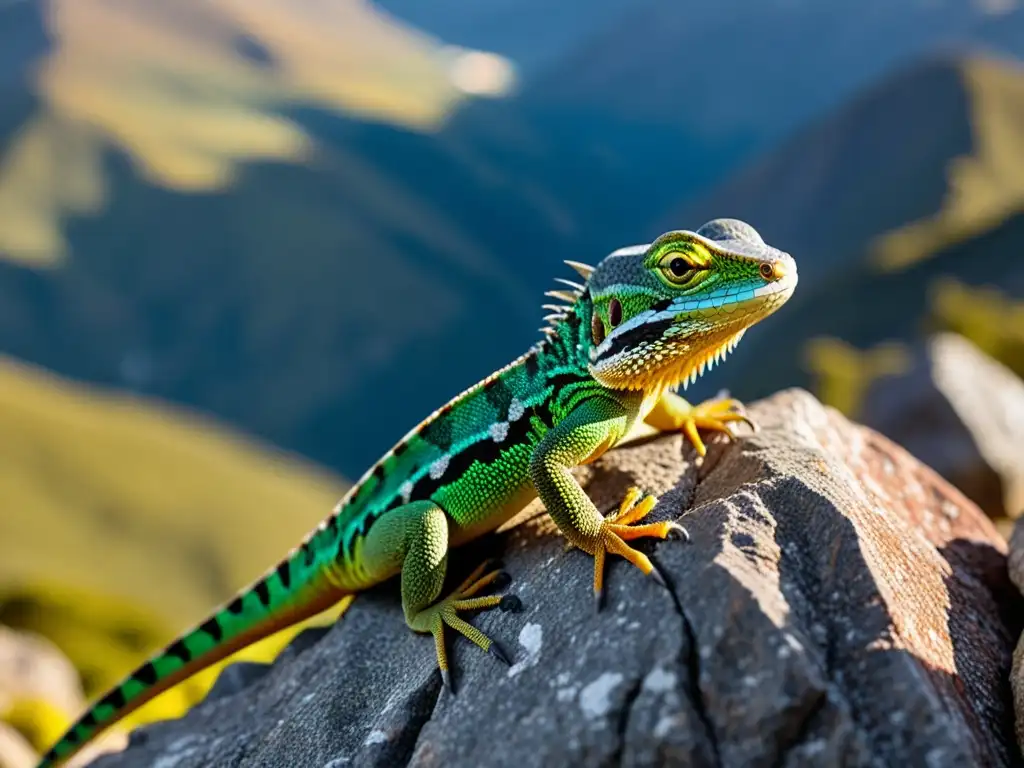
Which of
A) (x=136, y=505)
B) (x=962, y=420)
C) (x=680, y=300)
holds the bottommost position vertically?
(x=962, y=420)

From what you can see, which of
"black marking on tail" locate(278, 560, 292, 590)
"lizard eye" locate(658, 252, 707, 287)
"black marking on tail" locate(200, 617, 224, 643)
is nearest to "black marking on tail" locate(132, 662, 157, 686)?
"black marking on tail" locate(200, 617, 224, 643)

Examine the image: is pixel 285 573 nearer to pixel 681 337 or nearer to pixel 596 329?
pixel 596 329

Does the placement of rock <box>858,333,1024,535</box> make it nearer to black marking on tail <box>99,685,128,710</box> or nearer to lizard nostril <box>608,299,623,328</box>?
lizard nostril <box>608,299,623,328</box>

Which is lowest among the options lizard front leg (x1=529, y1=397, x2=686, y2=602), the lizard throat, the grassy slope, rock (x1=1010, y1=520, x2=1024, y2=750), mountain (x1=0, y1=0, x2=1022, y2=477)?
rock (x1=1010, y1=520, x2=1024, y2=750)

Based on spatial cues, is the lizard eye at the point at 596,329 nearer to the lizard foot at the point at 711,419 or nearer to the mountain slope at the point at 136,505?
the lizard foot at the point at 711,419

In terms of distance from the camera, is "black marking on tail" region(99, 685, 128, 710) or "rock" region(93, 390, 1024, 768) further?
"black marking on tail" region(99, 685, 128, 710)

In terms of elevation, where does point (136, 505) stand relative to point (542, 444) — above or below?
above

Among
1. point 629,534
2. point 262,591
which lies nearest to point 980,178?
point 262,591
